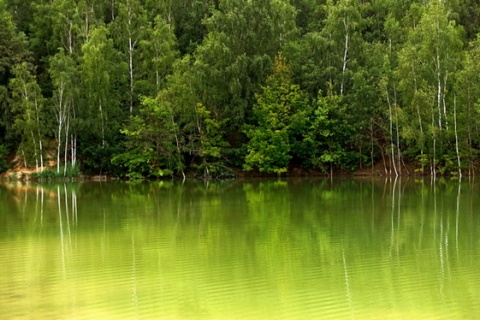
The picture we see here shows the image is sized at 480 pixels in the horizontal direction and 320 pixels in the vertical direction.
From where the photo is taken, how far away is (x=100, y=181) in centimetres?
4522

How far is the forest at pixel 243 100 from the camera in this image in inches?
1764

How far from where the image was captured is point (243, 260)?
13.6m

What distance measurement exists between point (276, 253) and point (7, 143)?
127 ft

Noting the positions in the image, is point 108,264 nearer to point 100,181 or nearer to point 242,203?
point 242,203

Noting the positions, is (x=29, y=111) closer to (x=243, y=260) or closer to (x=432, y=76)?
(x=432, y=76)

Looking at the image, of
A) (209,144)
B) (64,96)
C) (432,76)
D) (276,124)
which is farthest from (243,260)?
(64,96)

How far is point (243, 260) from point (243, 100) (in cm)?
3341

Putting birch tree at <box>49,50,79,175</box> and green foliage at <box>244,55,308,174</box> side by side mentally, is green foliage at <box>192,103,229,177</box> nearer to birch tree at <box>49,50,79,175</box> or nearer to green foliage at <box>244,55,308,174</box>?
green foliage at <box>244,55,308,174</box>

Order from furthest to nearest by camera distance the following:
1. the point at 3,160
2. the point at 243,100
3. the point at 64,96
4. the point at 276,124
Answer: the point at 3,160
the point at 276,124
the point at 243,100
the point at 64,96

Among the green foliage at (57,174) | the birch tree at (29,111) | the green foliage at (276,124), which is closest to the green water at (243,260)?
the green foliage at (57,174)

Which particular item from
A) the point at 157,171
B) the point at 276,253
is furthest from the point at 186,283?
the point at 157,171

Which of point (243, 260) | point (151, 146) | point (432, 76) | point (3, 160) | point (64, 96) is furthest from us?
point (3, 160)

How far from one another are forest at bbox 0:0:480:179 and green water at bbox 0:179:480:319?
18958mm

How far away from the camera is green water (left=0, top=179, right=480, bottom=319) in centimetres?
989
